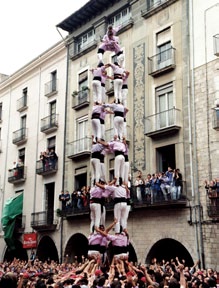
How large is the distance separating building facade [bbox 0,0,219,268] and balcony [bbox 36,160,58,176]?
301mm

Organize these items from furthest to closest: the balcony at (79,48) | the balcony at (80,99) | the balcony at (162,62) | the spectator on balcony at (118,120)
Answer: the balcony at (79,48) → the balcony at (80,99) → the balcony at (162,62) → the spectator on balcony at (118,120)

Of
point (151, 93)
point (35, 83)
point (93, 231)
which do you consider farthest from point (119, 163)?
point (35, 83)

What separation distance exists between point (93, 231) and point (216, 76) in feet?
31.2

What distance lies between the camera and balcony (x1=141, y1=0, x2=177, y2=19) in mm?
23098

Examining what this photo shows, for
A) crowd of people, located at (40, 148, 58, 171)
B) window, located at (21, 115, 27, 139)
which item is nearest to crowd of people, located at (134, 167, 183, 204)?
crowd of people, located at (40, 148, 58, 171)

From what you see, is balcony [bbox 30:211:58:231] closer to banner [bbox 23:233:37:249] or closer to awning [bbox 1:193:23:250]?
banner [bbox 23:233:37:249]

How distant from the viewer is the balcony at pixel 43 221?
27577mm

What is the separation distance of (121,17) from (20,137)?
1243cm

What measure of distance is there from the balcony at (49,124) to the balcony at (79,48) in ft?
14.0

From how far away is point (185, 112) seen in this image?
833 inches

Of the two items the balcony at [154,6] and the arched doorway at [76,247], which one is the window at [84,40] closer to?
the balcony at [154,6]

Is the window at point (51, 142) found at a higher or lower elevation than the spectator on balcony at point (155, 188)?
higher

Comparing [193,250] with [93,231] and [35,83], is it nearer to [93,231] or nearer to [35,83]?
[93,231]

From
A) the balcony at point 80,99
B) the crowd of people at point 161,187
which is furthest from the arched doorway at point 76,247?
the balcony at point 80,99
